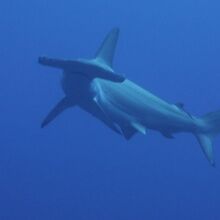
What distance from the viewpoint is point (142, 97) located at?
7191mm

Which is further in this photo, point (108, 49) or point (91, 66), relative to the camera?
point (108, 49)

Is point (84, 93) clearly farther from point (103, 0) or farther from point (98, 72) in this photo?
point (103, 0)

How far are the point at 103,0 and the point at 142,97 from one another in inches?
901

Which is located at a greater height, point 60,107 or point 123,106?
point 123,106

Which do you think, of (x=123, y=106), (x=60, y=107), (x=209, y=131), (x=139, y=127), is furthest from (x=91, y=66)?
(x=209, y=131)

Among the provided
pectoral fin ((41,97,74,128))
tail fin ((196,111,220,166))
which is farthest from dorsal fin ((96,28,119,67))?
tail fin ((196,111,220,166))

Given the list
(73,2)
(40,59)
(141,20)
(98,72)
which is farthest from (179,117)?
A: (73,2)

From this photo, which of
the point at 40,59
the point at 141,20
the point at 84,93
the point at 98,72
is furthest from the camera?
the point at 141,20

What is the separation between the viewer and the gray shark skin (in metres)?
6.65

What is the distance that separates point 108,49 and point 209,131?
165 cm

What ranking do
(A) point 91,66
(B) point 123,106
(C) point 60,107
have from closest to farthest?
(A) point 91,66 < (B) point 123,106 < (C) point 60,107

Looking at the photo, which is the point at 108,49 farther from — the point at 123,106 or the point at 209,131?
the point at 209,131

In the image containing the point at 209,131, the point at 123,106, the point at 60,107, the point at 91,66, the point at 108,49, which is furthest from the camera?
the point at 209,131

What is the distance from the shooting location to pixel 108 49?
23.4ft
